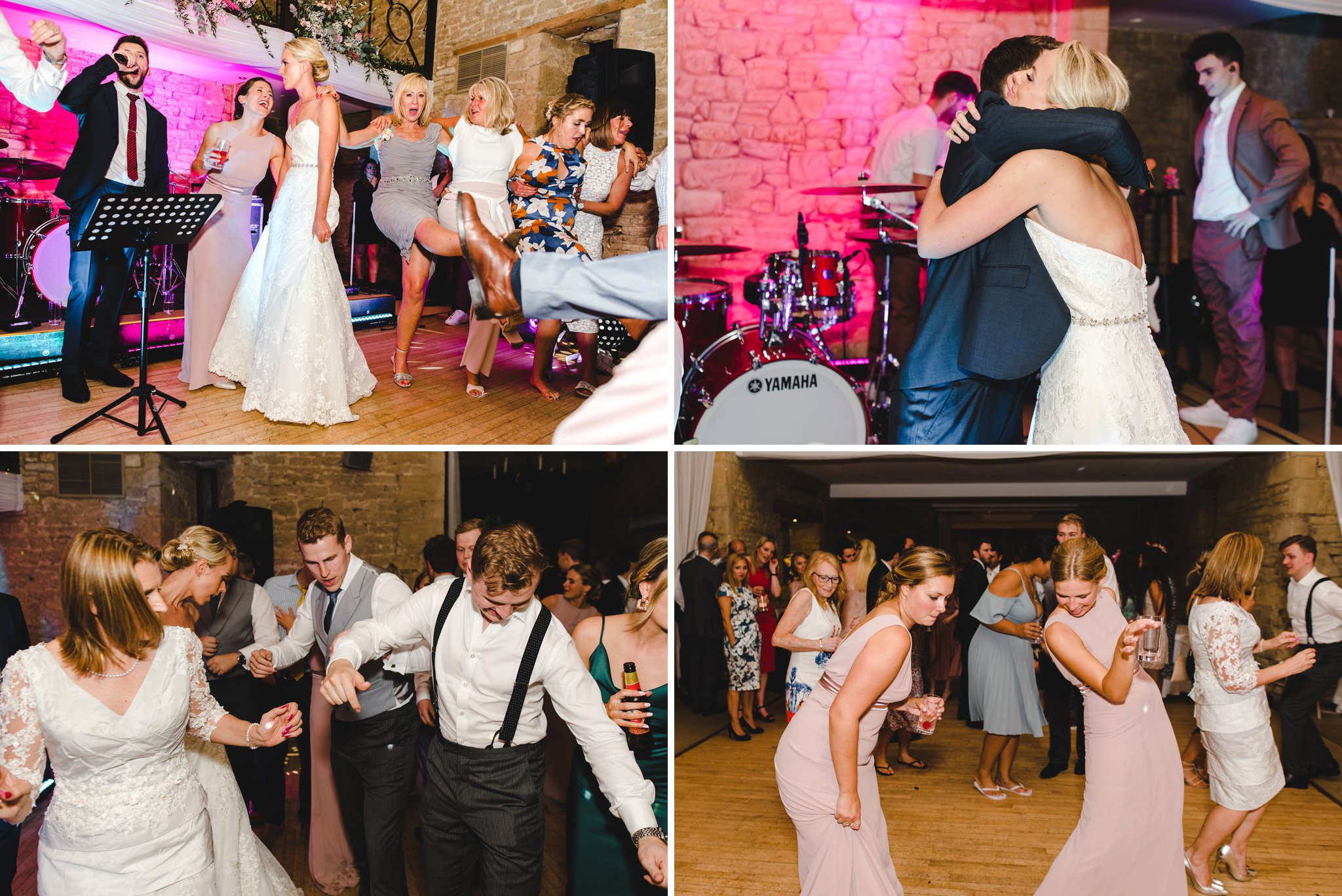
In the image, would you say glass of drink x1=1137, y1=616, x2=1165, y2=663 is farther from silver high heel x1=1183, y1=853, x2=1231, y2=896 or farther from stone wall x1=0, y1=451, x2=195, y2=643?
stone wall x1=0, y1=451, x2=195, y2=643

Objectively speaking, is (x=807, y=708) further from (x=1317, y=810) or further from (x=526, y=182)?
(x=1317, y=810)

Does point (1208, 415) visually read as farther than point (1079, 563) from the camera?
Yes

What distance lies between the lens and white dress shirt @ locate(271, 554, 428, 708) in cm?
296

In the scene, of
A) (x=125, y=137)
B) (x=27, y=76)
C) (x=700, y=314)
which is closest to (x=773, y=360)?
(x=700, y=314)

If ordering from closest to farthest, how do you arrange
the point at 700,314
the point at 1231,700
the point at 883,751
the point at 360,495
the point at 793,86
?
the point at 1231,700 < the point at 360,495 < the point at 883,751 < the point at 700,314 < the point at 793,86

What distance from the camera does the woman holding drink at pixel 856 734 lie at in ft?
8.06

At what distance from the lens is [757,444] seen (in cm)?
377

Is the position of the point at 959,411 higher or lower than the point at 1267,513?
higher

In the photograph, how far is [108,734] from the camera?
2.20 meters

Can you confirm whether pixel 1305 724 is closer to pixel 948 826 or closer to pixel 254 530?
pixel 948 826

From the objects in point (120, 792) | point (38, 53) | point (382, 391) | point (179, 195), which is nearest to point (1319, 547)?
point (382, 391)

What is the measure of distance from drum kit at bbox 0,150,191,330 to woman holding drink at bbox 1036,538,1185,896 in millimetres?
3262

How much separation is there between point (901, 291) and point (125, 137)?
340cm

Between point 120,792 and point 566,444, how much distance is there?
156cm
